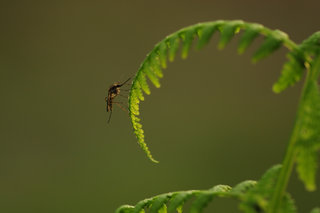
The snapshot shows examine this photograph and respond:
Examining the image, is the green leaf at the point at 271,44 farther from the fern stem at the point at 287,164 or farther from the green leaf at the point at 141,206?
the green leaf at the point at 141,206

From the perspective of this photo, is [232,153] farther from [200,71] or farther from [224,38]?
[224,38]

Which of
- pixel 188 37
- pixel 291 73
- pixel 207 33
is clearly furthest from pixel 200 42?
pixel 291 73

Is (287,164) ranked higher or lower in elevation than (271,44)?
lower

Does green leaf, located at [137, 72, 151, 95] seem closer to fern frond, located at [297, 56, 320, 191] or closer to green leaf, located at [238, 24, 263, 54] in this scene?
green leaf, located at [238, 24, 263, 54]

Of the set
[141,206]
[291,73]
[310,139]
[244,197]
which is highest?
[291,73]

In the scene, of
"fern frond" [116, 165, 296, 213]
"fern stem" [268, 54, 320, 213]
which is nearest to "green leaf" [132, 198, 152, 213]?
"fern frond" [116, 165, 296, 213]

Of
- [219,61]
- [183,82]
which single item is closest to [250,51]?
[219,61]

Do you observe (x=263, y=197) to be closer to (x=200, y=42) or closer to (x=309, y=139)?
(x=309, y=139)

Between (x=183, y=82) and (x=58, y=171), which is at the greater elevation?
(x=183, y=82)
